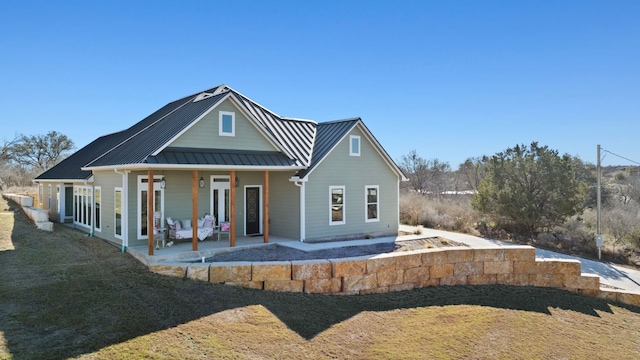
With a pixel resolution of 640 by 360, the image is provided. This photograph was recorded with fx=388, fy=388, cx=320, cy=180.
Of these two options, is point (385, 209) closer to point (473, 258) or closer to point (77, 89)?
point (473, 258)

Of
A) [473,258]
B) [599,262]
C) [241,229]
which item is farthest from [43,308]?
[599,262]

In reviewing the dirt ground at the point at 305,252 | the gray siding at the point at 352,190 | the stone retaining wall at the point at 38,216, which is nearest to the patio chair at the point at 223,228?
the dirt ground at the point at 305,252

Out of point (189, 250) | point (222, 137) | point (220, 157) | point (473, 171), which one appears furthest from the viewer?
point (473, 171)

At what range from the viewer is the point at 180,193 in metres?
12.6

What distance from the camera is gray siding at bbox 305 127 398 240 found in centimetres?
1408

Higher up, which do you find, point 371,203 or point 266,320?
point 371,203

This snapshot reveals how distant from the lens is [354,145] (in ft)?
50.0

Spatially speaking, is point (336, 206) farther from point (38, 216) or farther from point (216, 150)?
point (38, 216)

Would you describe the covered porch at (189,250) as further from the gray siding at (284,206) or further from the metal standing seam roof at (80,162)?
the metal standing seam roof at (80,162)

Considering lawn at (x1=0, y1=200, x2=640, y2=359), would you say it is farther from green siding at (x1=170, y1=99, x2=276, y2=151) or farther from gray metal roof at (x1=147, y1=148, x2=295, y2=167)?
green siding at (x1=170, y1=99, x2=276, y2=151)

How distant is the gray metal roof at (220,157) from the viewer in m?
10.8

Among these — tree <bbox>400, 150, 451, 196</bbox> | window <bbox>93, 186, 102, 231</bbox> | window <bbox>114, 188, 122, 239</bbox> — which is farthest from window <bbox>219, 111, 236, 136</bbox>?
tree <bbox>400, 150, 451, 196</bbox>

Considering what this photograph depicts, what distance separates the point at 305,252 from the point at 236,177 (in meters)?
4.20

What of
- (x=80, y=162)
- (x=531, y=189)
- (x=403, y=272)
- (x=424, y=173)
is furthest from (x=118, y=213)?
(x=424, y=173)
